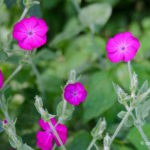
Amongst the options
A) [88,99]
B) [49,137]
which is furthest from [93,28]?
[49,137]

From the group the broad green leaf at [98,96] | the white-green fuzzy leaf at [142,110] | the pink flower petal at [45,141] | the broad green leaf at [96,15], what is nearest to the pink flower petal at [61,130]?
the pink flower petal at [45,141]

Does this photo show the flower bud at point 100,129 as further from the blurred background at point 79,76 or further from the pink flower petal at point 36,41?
the pink flower petal at point 36,41

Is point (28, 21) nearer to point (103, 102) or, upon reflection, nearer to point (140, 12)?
point (103, 102)

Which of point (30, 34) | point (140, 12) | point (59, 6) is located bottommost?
point (140, 12)

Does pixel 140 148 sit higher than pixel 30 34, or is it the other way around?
pixel 30 34

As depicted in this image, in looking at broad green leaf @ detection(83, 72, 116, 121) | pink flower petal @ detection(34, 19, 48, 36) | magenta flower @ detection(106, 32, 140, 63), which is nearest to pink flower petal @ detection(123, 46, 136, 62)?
magenta flower @ detection(106, 32, 140, 63)

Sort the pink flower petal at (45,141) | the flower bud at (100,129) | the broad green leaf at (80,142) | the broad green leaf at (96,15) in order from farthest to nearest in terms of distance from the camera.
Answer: the broad green leaf at (96,15)
the broad green leaf at (80,142)
the pink flower petal at (45,141)
the flower bud at (100,129)

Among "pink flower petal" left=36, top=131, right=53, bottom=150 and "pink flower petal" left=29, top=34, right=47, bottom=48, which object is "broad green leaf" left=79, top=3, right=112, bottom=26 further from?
"pink flower petal" left=36, top=131, right=53, bottom=150
